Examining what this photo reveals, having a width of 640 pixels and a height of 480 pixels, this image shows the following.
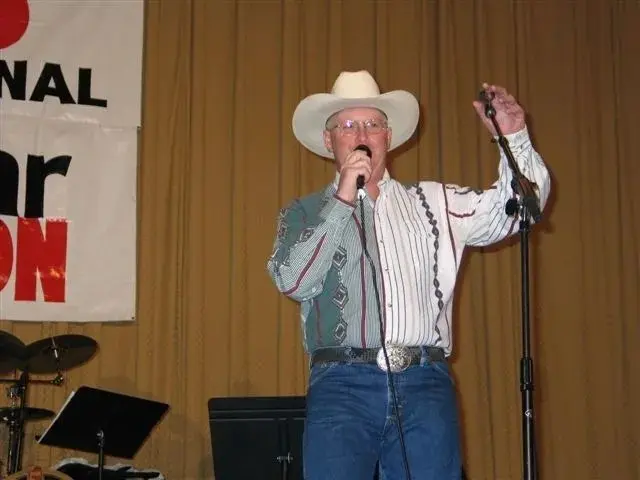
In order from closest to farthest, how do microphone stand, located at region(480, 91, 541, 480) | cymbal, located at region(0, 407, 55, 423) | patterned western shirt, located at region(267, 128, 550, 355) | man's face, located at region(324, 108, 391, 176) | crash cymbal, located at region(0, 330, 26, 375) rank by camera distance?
microphone stand, located at region(480, 91, 541, 480) → patterned western shirt, located at region(267, 128, 550, 355) → man's face, located at region(324, 108, 391, 176) → crash cymbal, located at region(0, 330, 26, 375) → cymbal, located at region(0, 407, 55, 423)

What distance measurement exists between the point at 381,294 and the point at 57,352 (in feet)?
6.34

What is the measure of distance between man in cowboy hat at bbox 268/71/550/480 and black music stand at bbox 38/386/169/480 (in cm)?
161

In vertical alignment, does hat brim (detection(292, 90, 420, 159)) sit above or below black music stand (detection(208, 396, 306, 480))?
above

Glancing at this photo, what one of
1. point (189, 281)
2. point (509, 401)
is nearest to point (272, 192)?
point (189, 281)

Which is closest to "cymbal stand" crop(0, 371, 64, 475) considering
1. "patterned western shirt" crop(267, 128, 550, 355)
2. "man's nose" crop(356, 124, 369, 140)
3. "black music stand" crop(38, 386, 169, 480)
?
"black music stand" crop(38, 386, 169, 480)

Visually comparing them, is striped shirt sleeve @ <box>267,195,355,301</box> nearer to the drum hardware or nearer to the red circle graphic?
the drum hardware

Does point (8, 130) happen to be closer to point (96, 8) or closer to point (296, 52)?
point (96, 8)

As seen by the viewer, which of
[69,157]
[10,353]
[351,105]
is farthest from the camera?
[69,157]

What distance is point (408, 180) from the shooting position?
4.70 metres

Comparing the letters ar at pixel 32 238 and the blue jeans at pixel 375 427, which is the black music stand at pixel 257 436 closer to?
the blue jeans at pixel 375 427

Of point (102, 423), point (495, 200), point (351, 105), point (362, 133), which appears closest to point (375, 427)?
point (495, 200)

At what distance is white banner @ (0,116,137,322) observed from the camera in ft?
13.7

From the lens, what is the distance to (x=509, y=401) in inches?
180

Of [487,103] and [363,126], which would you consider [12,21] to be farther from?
[487,103]
